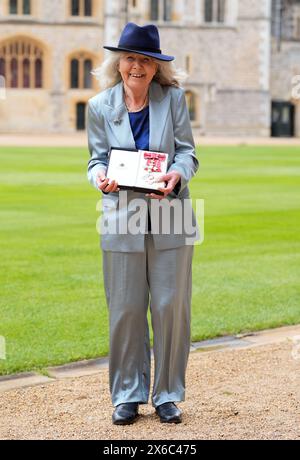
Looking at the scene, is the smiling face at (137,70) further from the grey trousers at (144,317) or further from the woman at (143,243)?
the grey trousers at (144,317)

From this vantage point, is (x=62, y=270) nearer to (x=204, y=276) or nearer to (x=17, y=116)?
(x=204, y=276)

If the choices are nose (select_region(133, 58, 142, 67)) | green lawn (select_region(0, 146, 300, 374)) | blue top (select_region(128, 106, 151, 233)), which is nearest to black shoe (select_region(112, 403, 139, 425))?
blue top (select_region(128, 106, 151, 233))

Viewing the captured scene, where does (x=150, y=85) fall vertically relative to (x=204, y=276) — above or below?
above

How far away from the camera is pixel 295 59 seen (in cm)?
5419

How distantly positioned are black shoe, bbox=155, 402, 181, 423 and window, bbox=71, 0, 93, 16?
157 feet

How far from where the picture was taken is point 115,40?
168ft

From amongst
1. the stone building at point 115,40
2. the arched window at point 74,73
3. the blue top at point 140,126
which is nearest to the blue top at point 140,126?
the blue top at point 140,126

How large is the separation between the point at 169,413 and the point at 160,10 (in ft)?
157

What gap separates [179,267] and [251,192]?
465 inches

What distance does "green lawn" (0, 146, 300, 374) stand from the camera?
→ 7047mm

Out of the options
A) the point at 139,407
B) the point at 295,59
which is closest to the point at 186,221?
the point at 139,407

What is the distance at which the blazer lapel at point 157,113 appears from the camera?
4945 millimetres

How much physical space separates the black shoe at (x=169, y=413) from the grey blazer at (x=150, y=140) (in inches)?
31.4

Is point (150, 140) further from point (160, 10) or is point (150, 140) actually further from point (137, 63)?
point (160, 10)
